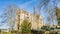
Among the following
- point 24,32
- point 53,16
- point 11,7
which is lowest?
point 24,32

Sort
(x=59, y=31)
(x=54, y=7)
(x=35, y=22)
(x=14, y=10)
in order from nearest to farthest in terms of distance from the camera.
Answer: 1. (x=54, y=7)
2. (x=59, y=31)
3. (x=14, y=10)
4. (x=35, y=22)

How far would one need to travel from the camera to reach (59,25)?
20.1m

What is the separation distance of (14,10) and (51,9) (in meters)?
5.93

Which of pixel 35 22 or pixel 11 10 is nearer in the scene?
pixel 11 10

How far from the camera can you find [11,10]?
23000 mm

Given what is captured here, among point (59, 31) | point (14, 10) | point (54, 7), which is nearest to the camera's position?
point (54, 7)

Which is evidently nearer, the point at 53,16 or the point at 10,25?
the point at 53,16

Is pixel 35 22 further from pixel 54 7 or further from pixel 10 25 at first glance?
pixel 54 7

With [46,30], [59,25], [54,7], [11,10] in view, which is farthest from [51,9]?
[11,10]

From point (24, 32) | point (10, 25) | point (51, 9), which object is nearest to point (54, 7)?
point (51, 9)

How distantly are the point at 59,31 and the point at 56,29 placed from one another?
662mm

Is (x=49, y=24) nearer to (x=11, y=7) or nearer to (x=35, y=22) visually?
(x=35, y=22)

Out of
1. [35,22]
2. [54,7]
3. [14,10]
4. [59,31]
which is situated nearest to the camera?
[54,7]

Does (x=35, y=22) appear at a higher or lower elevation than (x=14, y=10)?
lower
